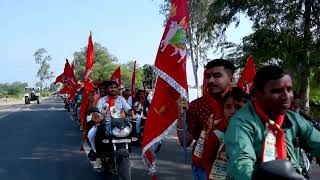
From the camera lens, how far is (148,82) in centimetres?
1597

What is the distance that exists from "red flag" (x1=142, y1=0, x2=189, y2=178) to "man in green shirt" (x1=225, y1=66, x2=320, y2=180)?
158 cm

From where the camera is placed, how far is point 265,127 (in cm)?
217

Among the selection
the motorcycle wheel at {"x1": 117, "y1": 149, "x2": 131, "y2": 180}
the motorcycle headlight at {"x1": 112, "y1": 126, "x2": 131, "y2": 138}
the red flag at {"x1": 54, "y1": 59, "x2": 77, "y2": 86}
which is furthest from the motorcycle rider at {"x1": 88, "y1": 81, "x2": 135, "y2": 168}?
the red flag at {"x1": 54, "y1": 59, "x2": 77, "y2": 86}

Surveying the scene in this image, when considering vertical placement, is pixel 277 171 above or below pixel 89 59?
below

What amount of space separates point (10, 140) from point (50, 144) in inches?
65.0

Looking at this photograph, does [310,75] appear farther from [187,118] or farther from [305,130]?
[305,130]

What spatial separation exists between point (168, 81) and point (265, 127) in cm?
178

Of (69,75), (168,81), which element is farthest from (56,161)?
(69,75)

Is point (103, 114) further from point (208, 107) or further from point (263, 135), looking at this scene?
point (263, 135)

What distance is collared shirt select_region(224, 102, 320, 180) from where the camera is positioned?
1.97 m

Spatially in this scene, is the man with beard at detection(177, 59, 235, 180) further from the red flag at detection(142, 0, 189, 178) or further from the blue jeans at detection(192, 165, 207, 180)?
the red flag at detection(142, 0, 189, 178)

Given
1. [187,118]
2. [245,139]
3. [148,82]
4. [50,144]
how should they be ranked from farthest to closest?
[148,82], [50,144], [187,118], [245,139]

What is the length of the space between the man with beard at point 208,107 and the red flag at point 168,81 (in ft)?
1.02

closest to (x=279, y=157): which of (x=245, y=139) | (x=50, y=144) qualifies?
(x=245, y=139)
